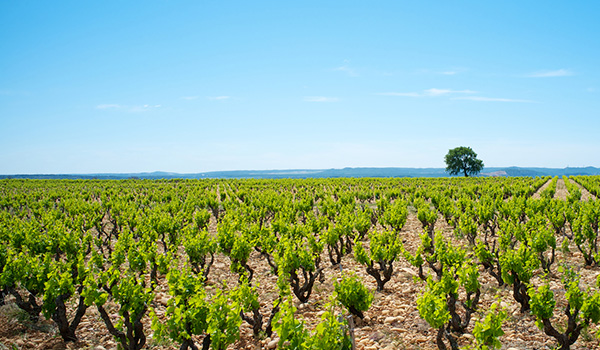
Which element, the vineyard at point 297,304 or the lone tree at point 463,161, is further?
the lone tree at point 463,161

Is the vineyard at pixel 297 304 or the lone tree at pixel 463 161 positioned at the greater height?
the lone tree at pixel 463 161

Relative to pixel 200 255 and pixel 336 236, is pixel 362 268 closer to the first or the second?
pixel 336 236

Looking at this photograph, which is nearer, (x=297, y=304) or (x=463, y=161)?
(x=297, y=304)

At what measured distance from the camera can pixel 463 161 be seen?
89.4m

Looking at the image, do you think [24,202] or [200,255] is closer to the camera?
[200,255]

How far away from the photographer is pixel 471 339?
670 centimetres

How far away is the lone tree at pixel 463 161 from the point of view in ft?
291

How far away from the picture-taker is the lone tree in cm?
8881

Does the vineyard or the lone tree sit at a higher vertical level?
the lone tree

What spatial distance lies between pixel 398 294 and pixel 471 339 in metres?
2.64

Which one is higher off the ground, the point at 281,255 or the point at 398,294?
the point at 281,255

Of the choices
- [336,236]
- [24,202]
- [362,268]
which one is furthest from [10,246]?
[24,202]

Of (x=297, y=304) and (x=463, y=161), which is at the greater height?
(x=463, y=161)

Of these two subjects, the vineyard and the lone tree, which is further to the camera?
the lone tree
